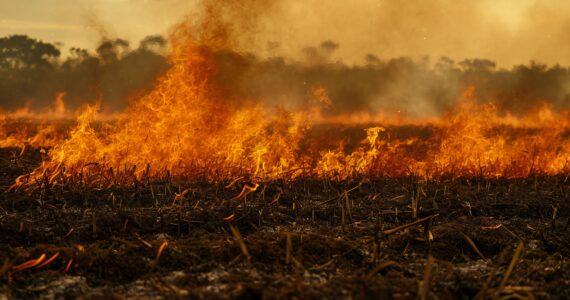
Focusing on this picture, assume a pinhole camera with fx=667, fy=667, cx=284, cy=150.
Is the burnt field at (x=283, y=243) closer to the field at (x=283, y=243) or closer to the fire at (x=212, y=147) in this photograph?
the field at (x=283, y=243)

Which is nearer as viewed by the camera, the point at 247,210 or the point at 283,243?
the point at 283,243

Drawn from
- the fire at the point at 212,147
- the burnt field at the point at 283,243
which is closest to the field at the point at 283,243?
the burnt field at the point at 283,243

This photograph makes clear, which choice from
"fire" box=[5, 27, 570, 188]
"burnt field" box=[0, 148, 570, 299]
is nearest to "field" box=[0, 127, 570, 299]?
"burnt field" box=[0, 148, 570, 299]

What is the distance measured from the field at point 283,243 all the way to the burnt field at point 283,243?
1cm

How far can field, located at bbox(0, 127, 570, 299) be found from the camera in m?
4.39

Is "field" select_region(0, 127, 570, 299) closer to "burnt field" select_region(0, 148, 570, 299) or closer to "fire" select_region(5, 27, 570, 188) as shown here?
"burnt field" select_region(0, 148, 570, 299)

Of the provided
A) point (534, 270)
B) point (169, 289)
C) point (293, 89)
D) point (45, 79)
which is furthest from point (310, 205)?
point (45, 79)

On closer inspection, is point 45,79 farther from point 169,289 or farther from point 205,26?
point 169,289

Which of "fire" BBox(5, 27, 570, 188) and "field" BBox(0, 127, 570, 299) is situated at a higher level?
"fire" BBox(5, 27, 570, 188)

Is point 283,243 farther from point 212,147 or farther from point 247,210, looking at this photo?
point 212,147

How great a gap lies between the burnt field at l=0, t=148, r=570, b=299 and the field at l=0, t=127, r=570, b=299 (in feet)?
0.05

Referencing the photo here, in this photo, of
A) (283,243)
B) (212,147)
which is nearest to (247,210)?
(283,243)

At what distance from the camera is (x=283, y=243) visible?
5395 mm

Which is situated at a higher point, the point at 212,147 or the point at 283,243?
the point at 212,147
